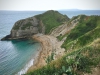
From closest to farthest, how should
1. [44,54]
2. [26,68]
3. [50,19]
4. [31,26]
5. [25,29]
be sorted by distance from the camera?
[26,68], [44,54], [25,29], [31,26], [50,19]

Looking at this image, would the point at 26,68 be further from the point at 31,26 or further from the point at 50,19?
the point at 50,19

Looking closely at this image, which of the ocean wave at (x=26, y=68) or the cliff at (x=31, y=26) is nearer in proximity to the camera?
the ocean wave at (x=26, y=68)

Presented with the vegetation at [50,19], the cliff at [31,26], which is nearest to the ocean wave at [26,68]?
the cliff at [31,26]

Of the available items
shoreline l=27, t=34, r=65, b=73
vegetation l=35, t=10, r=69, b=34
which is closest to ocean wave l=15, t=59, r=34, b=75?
shoreline l=27, t=34, r=65, b=73

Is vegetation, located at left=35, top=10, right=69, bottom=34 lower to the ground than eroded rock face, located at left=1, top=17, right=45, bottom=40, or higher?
higher

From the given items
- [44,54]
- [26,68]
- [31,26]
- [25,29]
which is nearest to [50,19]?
[31,26]

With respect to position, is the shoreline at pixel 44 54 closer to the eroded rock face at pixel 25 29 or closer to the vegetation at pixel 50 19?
the eroded rock face at pixel 25 29

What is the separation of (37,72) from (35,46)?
60537mm

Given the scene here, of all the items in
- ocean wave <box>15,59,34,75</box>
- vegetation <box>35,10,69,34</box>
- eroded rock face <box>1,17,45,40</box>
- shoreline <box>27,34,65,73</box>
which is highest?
vegetation <box>35,10,69,34</box>

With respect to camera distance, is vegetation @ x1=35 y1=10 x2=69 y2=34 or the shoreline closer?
the shoreline

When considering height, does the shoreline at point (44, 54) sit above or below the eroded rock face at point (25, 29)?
below

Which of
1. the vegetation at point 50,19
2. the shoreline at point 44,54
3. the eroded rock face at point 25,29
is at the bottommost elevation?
the shoreline at point 44,54

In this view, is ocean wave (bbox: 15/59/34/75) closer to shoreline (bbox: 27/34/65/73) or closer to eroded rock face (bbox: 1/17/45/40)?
shoreline (bbox: 27/34/65/73)

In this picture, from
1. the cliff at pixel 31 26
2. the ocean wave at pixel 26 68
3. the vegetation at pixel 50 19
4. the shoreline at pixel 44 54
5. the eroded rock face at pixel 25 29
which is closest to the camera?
the ocean wave at pixel 26 68
